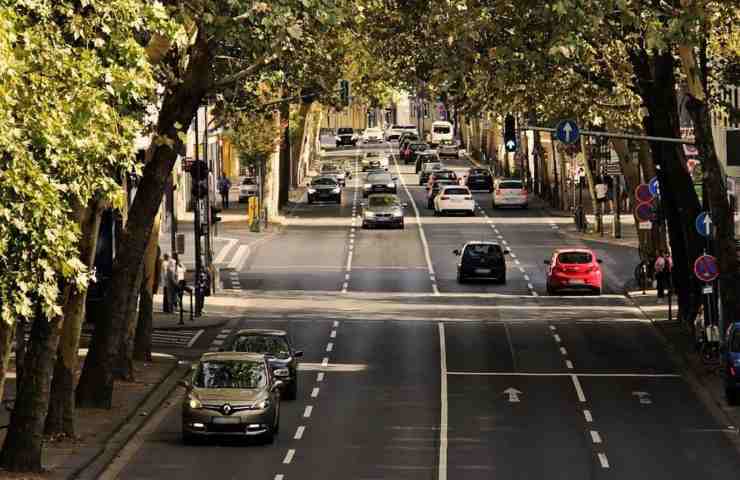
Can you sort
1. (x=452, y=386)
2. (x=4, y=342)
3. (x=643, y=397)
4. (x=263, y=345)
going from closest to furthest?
(x=4, y=342) → (x=263, y=345) → (x=643, y=397) → (x=452, y=386)

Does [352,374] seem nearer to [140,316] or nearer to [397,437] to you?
[140,316]

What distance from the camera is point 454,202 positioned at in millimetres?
98312

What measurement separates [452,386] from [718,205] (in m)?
7.28

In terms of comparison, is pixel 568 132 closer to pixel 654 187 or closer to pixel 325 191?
pixel 654 187

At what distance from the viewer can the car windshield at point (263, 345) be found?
41.7 metres

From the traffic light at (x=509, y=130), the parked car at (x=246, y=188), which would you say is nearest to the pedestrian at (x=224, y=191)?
the parked car at (x=246, y=188)

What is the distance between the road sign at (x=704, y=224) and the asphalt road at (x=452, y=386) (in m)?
3.24

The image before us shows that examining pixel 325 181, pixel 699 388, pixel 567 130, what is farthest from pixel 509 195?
pixel 699 388

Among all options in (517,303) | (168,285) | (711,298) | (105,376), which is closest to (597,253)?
(517,303)

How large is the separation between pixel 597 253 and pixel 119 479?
47.9 m

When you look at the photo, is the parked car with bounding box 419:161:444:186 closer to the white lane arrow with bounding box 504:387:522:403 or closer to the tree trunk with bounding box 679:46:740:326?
the tree trunk with bounding box 679:46:740:326

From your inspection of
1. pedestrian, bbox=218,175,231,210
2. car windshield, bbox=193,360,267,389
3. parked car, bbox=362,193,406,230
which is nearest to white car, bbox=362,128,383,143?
pedestrian, bbox=218,175,231,210

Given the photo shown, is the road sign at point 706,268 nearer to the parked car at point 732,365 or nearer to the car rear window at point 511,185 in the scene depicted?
the parked car at point 732,365

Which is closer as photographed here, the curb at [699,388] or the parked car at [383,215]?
the curb at [699,388]
